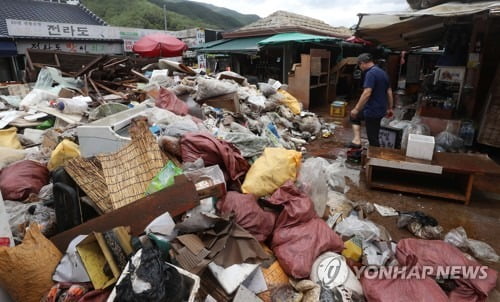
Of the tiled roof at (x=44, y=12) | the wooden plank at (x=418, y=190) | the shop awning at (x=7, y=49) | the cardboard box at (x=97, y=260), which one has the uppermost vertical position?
the tiled roof at (x=44, y=12)

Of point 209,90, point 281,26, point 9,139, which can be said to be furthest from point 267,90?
point 9,139

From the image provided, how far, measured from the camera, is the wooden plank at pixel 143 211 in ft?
7.25

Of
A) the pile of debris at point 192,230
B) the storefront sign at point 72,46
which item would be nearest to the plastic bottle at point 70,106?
the pile of debris at point 192,230

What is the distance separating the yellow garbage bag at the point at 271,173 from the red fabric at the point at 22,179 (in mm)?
2099

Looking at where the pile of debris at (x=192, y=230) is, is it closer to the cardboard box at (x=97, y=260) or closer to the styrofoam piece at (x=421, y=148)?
the cardboard box at (x=97, y=260)

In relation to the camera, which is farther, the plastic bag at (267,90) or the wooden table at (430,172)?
the plastic bag at (267,90)

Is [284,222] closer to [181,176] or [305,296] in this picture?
[305,296]

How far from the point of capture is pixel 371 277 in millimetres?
2082

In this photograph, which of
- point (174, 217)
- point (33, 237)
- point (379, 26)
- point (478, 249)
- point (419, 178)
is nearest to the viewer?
point (33, 237)

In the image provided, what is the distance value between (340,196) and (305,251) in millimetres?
1553

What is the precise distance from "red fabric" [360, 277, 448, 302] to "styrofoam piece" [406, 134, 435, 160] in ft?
6.68

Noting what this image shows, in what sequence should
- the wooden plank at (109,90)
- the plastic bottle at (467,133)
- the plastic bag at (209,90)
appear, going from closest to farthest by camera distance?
the plastic bottle at (467,133) < the plastic bag at (209,90) < the wooden plank at (109,90)

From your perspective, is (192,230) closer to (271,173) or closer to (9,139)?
(271,173)

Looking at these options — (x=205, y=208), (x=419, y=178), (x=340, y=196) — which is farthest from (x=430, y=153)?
(x=205, y=208)
